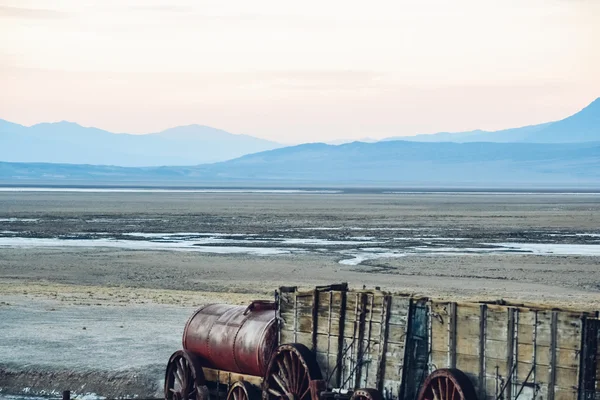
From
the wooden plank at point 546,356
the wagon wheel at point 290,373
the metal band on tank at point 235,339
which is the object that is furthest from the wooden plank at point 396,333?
the metal band on tank at point 235,339

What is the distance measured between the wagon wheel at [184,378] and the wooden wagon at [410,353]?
0.03 meters

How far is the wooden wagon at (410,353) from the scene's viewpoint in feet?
47.4

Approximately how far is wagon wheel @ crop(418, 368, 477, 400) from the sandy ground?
755 centimetres

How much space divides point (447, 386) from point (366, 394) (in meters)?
1.56

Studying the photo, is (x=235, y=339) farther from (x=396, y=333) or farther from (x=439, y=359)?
(x=439, y=359)

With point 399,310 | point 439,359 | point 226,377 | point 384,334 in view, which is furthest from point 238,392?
point 439,359

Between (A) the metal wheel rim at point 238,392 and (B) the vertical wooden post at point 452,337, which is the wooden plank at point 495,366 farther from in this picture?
(A) the metal wheel rim at point 238,392

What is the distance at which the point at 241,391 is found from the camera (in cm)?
1967

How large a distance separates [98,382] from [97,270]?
26552 mm

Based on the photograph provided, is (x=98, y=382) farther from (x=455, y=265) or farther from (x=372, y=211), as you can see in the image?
(x=372, y=211)

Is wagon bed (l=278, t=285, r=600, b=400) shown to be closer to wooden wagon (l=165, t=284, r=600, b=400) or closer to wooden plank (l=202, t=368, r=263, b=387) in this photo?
wooden wagon (l=165, t=284, r=600, b=400)

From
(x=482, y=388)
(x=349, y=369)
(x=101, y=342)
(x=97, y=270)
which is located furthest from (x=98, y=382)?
(x=97, y=270)

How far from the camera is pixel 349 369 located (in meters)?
18.0

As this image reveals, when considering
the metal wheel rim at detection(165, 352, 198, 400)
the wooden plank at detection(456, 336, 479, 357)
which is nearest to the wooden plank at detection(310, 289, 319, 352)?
the metal wheel rim at detection(165, 352, 198, 400)
